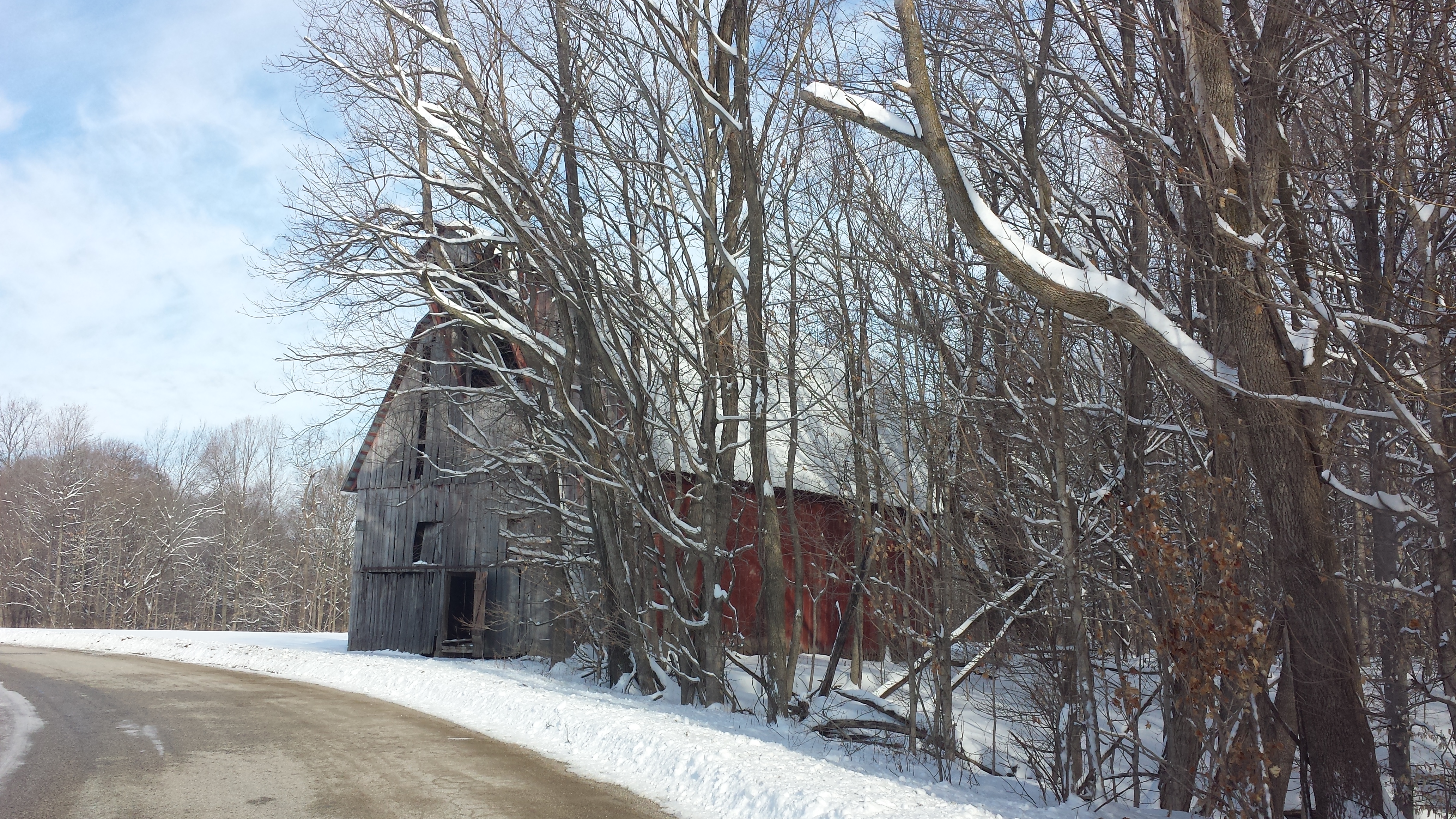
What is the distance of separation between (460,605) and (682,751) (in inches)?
722

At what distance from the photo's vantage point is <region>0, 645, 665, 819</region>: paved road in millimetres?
5797

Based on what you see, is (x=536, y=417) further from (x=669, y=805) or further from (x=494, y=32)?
(x=669, y=805)

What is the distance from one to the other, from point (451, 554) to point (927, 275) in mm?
14760

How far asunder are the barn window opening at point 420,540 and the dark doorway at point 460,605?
88 centimetres

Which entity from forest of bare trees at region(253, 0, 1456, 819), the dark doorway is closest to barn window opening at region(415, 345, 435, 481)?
the dark doorway

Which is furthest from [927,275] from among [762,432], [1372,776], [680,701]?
[680,701]

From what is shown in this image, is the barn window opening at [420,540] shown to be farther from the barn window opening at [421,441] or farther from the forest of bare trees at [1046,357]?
the forest of bare trees at [1046,357]

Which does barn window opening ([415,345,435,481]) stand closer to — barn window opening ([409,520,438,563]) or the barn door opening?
barn window opening ([409,520,438,563])

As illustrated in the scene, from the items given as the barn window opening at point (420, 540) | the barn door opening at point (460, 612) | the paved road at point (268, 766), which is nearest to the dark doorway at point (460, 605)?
the barn door opening at point (460, 612)

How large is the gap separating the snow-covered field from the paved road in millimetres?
443

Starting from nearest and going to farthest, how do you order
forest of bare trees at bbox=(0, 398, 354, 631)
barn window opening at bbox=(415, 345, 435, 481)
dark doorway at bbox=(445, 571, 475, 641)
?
dark doorway at bbox=(445, 571, 475, 641)
barn window opening at bbox=(415, 345, 435, 481)
forest of bare trees at bbox=(0, 398, 354, 631)

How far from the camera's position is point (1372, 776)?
20.1 ft

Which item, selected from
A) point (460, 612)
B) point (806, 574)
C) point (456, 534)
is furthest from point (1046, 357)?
point (460, 612)

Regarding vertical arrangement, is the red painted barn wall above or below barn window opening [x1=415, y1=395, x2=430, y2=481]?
below
